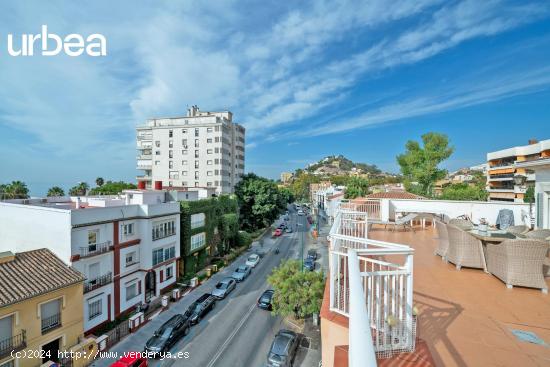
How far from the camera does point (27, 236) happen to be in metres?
15.0

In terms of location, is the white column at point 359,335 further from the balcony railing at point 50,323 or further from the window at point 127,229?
the window at point 127,229

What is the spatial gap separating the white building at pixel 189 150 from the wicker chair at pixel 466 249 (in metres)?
40.3

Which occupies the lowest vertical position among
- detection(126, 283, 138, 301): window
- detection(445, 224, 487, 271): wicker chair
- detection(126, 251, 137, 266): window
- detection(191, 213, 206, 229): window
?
detection(126, 283, 138, 301): window

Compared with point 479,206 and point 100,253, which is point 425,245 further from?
point 100,253

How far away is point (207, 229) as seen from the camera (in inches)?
1011

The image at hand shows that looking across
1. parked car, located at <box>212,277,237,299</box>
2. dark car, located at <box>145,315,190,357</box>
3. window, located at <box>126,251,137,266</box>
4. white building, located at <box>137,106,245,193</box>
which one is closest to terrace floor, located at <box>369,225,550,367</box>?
dark car, located at <box>145,315,190,357</box>

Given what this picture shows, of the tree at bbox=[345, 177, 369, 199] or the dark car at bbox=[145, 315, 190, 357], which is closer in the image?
the dark car at bbox=[145, 315, 190, 357]

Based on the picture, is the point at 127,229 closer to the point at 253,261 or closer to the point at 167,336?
the point at 167,336

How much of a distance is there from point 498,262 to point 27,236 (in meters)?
20.7

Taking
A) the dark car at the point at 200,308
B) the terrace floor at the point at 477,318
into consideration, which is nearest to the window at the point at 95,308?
the dark car at the point at 200,308

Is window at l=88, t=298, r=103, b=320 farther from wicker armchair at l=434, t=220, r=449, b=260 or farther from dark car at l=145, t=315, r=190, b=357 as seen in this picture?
wicker armchair at l=434, t=220, r=449, b=260

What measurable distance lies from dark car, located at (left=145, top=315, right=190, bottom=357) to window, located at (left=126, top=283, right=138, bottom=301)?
403 centimetres

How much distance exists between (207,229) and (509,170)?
46320 mm

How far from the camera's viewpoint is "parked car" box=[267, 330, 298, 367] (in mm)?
12038
